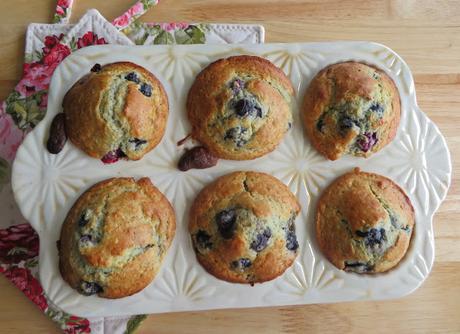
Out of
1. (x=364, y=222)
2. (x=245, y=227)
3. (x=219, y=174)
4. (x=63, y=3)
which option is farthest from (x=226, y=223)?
(x=63, y=3)

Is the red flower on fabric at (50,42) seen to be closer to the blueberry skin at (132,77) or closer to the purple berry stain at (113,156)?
the blueberry skin at (132,77)

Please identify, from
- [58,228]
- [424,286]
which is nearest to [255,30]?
[58,228]

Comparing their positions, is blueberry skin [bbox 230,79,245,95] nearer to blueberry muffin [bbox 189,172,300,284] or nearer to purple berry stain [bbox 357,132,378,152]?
blueberry muffin [bbox 189,172,300,284]

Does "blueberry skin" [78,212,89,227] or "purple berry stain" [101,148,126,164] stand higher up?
"purple berry stain" [101,148,126,164]

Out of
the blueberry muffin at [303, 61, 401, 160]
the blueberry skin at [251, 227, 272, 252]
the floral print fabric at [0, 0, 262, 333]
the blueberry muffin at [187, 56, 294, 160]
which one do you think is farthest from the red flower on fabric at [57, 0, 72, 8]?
the blueberry skin at [251, 227, 272, 252]

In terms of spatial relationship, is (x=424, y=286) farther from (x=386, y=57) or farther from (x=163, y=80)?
(x=163, y=80)

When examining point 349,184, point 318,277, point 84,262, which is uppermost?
point 349,184

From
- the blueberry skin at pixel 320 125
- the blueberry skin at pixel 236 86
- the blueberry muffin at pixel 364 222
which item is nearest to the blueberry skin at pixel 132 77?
the blueberry skin at pixel 236 86
